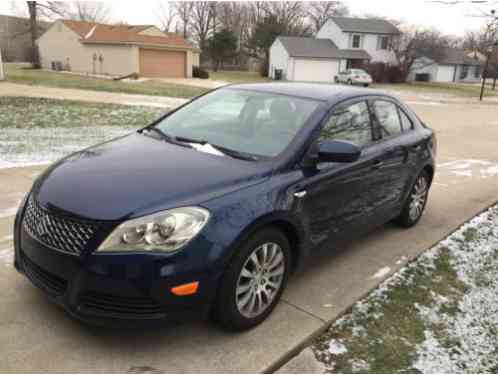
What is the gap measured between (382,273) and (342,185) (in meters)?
0.98

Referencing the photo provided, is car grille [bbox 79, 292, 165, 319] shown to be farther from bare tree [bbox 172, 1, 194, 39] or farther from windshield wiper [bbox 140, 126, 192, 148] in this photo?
bare tree [bbox 172, 1, 194, 39]

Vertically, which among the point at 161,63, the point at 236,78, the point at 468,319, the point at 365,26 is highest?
the point at 365,26

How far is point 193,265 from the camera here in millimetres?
2475

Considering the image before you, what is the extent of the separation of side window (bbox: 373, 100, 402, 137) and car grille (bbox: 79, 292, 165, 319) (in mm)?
2799

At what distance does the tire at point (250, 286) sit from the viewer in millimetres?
2684

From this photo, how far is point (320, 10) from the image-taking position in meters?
66.9

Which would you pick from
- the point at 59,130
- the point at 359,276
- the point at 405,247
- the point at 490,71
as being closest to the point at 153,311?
the point at 359,276

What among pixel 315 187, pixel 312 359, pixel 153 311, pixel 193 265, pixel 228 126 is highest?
pixel 228 126

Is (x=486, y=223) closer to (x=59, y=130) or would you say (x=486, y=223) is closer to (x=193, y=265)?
(x=193, y=265)

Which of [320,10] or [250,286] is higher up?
[320,10]

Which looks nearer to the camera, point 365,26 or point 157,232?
point 157,232

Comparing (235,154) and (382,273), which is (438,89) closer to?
(382,273)

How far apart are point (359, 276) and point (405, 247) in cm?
98

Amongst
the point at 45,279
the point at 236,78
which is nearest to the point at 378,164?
the point at 45,279
